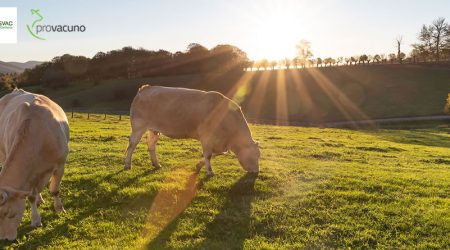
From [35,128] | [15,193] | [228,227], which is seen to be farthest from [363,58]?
[15,193]

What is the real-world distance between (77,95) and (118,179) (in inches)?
4502

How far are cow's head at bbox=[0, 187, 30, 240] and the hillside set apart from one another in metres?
65.5

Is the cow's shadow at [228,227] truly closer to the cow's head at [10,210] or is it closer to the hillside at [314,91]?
the cow's head at [10,210]

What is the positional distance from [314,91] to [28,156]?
95.5m

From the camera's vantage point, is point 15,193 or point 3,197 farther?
point 15,193

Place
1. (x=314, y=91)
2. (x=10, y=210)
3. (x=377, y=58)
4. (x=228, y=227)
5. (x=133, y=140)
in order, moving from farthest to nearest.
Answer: (x=377, y=58), (x=314, y=91), (x=133, y=140), (x=228, y=227), (x=10, y=210)

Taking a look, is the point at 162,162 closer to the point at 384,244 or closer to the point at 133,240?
the point at 133,240

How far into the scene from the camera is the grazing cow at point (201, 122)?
49.1ft

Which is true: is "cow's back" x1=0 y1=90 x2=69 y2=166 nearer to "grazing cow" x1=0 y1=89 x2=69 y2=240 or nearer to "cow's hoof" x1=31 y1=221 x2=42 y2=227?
"grazing cow" x1=0 y1=89 x2=69 y2=240

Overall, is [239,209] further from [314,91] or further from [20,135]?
[314,91]

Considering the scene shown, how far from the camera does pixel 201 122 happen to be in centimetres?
1508

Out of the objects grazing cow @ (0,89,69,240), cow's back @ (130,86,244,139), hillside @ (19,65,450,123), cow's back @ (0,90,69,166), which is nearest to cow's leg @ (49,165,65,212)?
grazing cow @ (0,89,69,240)

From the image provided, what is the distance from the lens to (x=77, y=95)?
394ft

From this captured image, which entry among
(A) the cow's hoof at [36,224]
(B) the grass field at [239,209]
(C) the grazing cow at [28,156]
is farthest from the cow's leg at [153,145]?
(A) the cow's hoof at [36,224]
